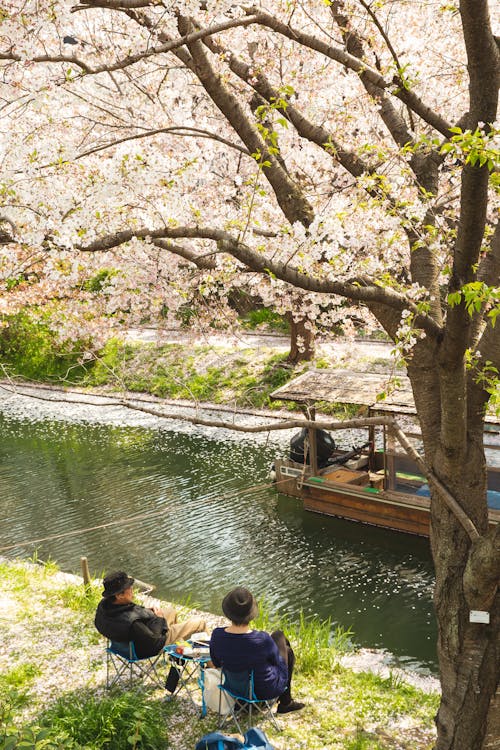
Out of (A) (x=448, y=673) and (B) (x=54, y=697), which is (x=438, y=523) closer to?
(A) (x=448, y=673)

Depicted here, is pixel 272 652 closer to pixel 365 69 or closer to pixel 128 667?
pixel 128 667

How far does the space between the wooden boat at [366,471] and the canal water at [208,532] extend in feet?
0.96

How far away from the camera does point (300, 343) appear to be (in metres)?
19.2

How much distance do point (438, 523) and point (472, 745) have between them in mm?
1377

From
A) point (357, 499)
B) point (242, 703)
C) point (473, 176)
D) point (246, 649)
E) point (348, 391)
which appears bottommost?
point (357, 499)

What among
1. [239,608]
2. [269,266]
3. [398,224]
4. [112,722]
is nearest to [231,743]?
[239,608]

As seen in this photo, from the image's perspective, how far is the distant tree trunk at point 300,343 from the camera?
1912 centimetres

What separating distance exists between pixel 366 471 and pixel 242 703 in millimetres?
8370

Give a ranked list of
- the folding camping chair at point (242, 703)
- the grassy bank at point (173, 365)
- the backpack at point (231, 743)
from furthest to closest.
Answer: the grassy bank at point (173, 365) < the folding camping chair at point (242, 703) < the backpack at point (231, 743)

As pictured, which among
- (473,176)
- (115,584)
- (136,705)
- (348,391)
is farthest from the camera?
(348,391)

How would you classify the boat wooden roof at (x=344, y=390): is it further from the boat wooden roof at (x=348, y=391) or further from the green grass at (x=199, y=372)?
the green grass at (x=199, y=372)

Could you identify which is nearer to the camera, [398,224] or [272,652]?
[272,652]

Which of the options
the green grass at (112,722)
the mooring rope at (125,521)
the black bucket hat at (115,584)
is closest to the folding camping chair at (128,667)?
the green grass at (112,722)

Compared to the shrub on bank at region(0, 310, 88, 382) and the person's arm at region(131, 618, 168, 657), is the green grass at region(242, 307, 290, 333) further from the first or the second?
the person's arm at region(131, 618, 168, 657)
